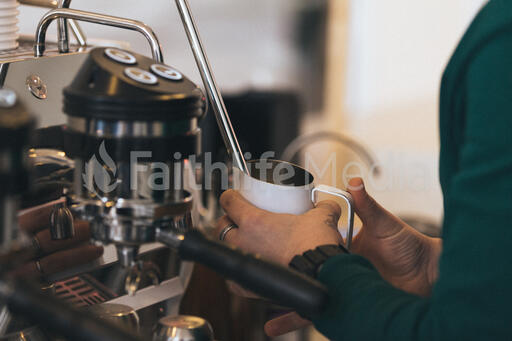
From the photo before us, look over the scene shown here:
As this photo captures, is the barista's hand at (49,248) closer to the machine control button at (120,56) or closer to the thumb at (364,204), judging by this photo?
the machine control button at (120,56)

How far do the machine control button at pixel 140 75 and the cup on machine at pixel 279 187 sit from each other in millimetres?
191

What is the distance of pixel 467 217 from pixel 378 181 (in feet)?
8.60

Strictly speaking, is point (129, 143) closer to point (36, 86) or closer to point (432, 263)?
point (36, 86)

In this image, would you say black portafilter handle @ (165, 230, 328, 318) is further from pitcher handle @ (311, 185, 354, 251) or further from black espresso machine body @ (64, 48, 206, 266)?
pitcher handle @ (311, 185, 354, 251)

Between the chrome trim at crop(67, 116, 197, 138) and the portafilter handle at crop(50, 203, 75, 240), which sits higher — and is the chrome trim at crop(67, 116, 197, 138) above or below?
above

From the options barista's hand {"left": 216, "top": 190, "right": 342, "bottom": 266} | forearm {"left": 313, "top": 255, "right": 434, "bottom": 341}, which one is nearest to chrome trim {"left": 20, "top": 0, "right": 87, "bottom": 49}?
barista's hand {"left": 216, "top": 190, "right": 342, "bottom": 266}

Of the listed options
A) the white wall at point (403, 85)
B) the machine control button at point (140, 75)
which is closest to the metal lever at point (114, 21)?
the machine control button at point (140, 75)

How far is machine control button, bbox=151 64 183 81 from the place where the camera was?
50 centimetres

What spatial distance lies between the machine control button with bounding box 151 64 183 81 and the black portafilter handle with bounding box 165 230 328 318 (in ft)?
0.44

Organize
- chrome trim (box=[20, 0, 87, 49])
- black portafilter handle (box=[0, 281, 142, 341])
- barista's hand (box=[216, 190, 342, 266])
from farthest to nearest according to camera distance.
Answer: chrome trim (box=[20, 0, 87, 49]), barista's hand (box=[216, 190, 342, 266]), black portafilter handle (box=[0, 281, 142, 341])

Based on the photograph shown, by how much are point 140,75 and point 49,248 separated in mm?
248

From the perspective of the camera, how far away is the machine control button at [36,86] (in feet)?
2.16

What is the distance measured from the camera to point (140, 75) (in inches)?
18.8

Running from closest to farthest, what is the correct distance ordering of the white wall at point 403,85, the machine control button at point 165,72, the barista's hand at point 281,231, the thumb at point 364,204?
the machine control button at point 165,72, the barista's hand at point 281,231, the thumb at point 364,204, the white wall at point 403,85
